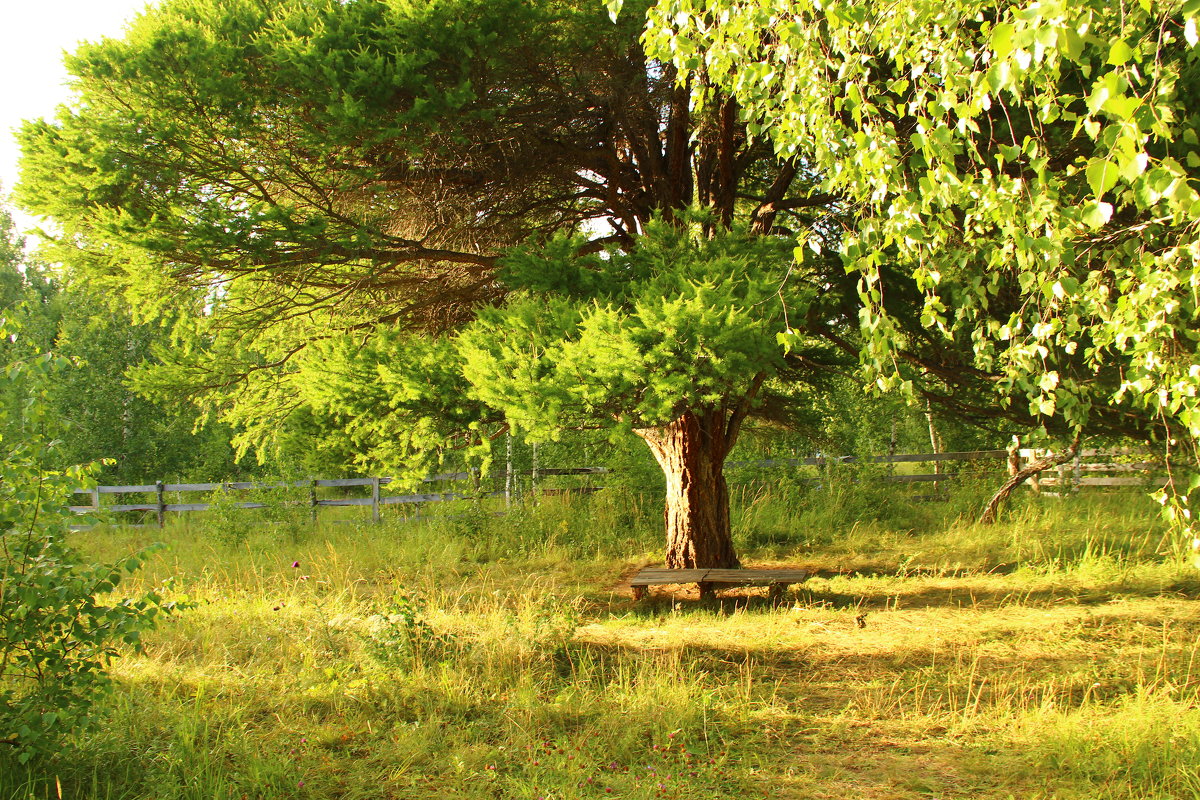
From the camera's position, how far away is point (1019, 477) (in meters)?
11.4

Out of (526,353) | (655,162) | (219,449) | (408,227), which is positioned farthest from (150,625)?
(219,449)

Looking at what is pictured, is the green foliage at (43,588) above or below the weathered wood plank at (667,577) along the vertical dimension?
above

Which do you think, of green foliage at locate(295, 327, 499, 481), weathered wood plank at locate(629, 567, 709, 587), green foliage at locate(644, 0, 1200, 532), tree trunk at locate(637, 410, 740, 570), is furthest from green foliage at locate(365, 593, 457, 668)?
green foliage at locate(644, 0, 1200, 532)

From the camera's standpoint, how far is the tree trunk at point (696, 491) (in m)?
9.13

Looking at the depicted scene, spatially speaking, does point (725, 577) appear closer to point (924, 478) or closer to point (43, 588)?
point (43, 588)

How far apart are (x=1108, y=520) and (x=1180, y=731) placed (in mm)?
8100

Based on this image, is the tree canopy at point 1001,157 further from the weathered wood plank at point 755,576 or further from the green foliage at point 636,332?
the weathered wood plank at point 755,576

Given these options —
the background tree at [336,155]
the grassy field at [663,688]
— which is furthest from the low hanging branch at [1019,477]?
the background tree at [336,155]

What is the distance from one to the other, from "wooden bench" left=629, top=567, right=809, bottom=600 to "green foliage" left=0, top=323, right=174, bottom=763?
210 inches

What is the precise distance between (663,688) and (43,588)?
3488 millimetres

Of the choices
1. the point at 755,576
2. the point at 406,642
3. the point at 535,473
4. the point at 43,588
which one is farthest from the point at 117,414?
the point at 43,588

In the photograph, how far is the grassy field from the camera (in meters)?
4.19

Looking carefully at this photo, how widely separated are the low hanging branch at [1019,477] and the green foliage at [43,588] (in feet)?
33.6

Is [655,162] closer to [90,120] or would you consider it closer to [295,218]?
[295,218]
